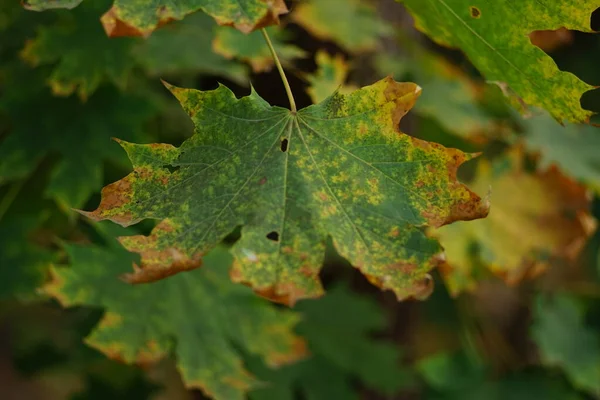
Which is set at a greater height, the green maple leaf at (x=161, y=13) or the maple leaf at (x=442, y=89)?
the green maple leaf at (x=161, y=13)

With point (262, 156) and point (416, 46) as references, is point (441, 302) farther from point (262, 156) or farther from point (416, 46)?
point (262, 156)

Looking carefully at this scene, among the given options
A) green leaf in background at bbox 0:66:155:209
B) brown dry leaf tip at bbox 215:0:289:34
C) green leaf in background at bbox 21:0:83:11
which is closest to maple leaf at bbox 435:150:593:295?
green leaf in background at bbox 0:66:155:209

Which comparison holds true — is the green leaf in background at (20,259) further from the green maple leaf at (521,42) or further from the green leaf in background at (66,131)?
the green maple leaf at (521,42)

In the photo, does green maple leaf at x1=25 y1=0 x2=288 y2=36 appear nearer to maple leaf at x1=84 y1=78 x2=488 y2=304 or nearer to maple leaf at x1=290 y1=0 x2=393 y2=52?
maple leaf at x1=84 y1=78 x2=488 y2=304

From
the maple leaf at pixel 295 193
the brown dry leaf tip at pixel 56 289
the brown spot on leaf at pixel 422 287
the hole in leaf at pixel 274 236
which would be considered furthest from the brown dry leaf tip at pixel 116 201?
the brown dry leaf tip at pixel 56 289

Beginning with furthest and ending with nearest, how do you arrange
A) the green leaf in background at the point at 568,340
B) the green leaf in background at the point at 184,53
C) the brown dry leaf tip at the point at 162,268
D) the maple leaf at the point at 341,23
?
the green leaf in background at the point at 568,340 < the maple leaf at the point at 341,23 < the green leaf in background at the point at 184,53 < the brown dry leaf tip at the point at 162,268

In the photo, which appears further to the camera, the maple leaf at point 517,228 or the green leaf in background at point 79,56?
the maple leaf at point 517,228
